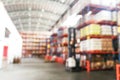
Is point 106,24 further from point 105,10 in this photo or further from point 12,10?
point 12,10

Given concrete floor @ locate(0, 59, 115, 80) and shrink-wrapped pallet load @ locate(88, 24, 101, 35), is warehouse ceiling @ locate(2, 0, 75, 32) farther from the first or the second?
concrete floor @ locate(0, 59, 115, 80)

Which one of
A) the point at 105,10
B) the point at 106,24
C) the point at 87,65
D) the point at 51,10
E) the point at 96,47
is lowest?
the point at 87,65

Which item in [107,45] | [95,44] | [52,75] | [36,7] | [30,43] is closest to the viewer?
[52,75]

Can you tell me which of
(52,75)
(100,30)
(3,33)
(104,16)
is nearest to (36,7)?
(3,33)

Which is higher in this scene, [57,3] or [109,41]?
[57,3]

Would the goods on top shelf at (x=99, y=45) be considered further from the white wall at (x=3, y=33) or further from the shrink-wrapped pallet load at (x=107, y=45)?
the white wall at (x=3, y=33)

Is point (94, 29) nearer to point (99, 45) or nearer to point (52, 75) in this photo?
point (99, 45)

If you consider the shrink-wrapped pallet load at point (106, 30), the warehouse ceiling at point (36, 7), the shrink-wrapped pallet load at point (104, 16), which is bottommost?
the shrink-wrapped pallet load at point (106, 30)

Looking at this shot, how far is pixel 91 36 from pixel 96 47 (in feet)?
Answer: 2.12

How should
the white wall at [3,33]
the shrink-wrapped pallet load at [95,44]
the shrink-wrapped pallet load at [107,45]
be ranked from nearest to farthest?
the shrink-wrapped pallet load at [95,44] → the shrink-wrapped pallet load at [107,45] → the white wall at [3,33]

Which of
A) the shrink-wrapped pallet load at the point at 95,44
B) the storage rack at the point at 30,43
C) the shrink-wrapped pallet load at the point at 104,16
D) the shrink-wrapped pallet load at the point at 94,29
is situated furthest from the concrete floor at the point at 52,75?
the storage rack at the point at 30,43

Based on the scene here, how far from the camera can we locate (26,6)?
2378 centimetres

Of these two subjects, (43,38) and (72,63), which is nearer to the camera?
(72,63)

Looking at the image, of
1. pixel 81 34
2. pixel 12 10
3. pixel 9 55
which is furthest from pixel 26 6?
pixel 81 34
